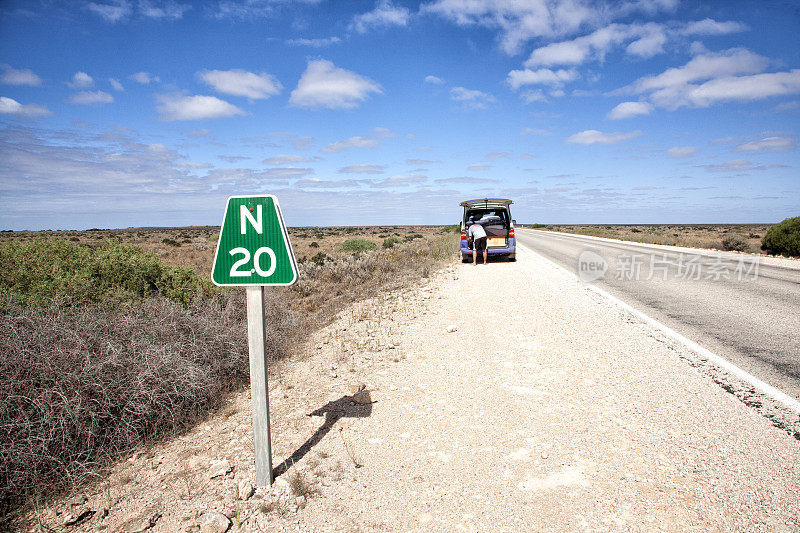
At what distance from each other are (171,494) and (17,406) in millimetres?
1340

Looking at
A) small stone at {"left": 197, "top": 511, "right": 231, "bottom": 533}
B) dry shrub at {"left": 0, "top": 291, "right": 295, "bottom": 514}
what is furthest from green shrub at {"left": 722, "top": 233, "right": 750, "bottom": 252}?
small stone at {"left": 197, "top": 511, "right": 231, "bottom": 533}

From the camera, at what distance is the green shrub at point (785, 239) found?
1686cm

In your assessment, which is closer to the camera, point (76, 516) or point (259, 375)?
point (76, 516)

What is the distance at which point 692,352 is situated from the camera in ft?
16.2

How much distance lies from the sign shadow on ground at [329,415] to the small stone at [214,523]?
0.49 metres

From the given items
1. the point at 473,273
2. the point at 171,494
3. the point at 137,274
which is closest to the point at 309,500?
the point at 171,494

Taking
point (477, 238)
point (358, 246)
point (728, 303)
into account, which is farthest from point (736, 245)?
point (358, 246)

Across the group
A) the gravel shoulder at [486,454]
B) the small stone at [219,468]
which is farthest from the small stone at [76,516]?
the small stone at [219,468]

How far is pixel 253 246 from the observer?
8.64 feet

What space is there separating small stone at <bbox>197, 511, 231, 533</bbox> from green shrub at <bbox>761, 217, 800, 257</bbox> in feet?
73.3

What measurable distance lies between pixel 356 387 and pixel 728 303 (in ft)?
25.0

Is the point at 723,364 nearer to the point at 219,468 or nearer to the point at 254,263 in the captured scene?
the point at 254,263

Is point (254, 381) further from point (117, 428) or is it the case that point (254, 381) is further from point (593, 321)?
point (593, 321)

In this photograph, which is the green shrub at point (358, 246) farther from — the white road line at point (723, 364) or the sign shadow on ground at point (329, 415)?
the sign shadow on ground at point (329, 415)
